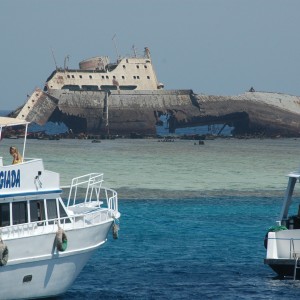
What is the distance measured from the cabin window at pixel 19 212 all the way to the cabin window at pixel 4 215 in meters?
0.17

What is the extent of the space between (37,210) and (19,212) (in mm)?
519

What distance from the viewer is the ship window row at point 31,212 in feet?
77.0

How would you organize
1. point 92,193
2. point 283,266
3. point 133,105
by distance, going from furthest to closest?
1. point 133,105
2. point 92,193
3. point 283,266

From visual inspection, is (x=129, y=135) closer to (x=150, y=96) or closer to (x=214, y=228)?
(x=150, y=96)

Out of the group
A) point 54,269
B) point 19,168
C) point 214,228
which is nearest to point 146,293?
point 54,269

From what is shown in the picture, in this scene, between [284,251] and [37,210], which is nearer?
[37,210]

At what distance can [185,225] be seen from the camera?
131 ft

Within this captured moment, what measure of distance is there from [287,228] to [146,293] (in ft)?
16.5

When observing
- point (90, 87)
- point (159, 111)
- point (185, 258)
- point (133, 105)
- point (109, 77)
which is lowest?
point (185, 258)

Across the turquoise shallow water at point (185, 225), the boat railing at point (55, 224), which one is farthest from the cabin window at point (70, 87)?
the boat railing at point (55, 224)

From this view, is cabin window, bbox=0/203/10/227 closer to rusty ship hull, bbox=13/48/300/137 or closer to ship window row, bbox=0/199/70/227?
ship window row, bbox=0/199/70/227

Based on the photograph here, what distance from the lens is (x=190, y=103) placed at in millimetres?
129125

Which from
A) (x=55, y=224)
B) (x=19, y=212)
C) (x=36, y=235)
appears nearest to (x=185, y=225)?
(x=55, y=224)

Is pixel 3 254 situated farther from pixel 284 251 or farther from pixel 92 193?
pixel 92 193
